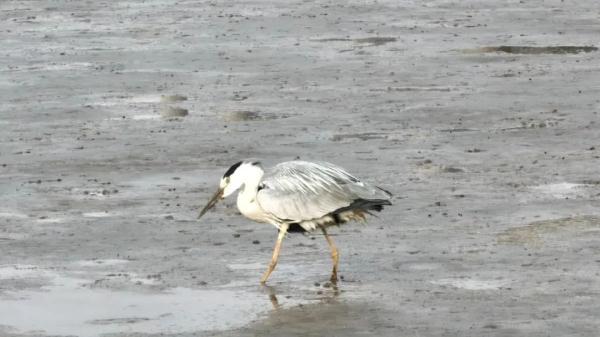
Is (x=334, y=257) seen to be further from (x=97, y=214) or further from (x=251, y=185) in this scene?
(x=97, y=214)

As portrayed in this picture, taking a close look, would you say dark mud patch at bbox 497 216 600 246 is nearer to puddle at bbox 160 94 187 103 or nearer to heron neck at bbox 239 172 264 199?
heron neck at bbox 239 172 264 199

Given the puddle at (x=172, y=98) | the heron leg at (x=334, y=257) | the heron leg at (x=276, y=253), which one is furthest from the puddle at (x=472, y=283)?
the puddle at (x=172, y=98)

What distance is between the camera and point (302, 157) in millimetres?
16141

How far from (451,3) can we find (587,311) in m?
16.2

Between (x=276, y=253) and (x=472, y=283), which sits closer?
(x=472, y=283)

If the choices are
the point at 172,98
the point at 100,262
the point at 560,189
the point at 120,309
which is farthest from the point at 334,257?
the point at 172,98

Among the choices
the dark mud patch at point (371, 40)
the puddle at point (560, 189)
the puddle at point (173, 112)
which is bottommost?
the dark mud patch at point (371, 40)

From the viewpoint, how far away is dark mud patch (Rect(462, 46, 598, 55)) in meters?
21.9

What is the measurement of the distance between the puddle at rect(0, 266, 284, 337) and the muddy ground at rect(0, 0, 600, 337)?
1.0 inches

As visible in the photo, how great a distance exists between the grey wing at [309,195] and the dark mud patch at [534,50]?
32.9 feet

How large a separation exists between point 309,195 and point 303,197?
4 centimetres

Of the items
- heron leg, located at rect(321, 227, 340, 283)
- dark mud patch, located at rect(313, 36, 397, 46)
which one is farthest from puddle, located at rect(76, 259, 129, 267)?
dark mud patch, located at rect(313, 36, 397, 46)

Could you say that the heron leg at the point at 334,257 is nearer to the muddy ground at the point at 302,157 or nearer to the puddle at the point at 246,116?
the muddy ground at the point at 302,157

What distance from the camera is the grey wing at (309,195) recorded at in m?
12.1
